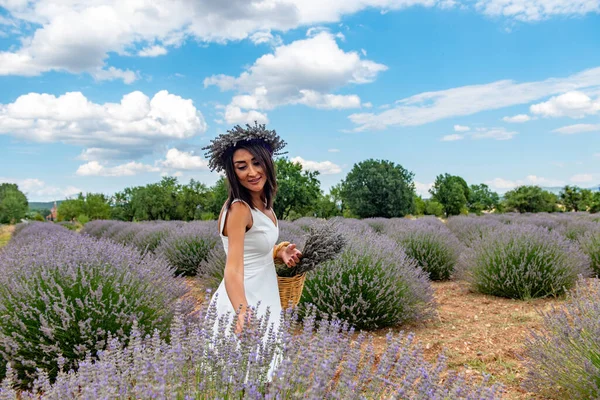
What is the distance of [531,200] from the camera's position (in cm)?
3647

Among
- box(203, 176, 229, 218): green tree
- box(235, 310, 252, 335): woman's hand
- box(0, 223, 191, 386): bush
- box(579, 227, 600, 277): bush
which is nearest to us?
box(235, 310, 252, 335): woman's hand

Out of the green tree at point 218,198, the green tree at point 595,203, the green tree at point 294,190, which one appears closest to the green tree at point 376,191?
the green tree at point 294,190

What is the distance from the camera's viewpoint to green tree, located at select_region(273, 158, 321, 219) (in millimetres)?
25592

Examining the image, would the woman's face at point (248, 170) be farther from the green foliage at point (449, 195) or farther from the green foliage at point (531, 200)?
the green foliage at point (449, 195)

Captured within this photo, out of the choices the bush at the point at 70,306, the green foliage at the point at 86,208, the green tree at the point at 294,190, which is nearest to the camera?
the bush at the point at 70,306

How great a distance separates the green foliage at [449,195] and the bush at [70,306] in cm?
4283

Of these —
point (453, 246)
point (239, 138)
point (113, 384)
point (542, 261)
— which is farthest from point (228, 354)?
point (453, 246)

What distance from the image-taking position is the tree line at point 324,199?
2714 cm

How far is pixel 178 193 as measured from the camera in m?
35.7

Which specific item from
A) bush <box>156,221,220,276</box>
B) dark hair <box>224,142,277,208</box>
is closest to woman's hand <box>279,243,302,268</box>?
dark hair <box>224,142,277,208</box>

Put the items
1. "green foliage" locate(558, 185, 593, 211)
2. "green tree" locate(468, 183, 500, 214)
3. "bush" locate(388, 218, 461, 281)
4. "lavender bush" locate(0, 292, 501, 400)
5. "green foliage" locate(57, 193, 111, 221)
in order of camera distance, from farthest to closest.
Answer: "green tree" locate(468, 183, 500, 214) → "green foliage" locate(57, 193, 111, 221) → "green foliage" locate(558, 185, 593, 211) → "bush" locate(388, 218, 461, 281) → "lavender bush" locate(0, 292, 501, 400)

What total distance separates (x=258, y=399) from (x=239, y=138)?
162 centimetres

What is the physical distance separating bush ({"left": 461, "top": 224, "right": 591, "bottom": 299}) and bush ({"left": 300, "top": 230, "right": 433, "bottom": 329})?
5.38 ft

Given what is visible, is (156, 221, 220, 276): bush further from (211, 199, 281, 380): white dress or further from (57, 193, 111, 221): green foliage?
(57, 193, 111, 221): green foliage
